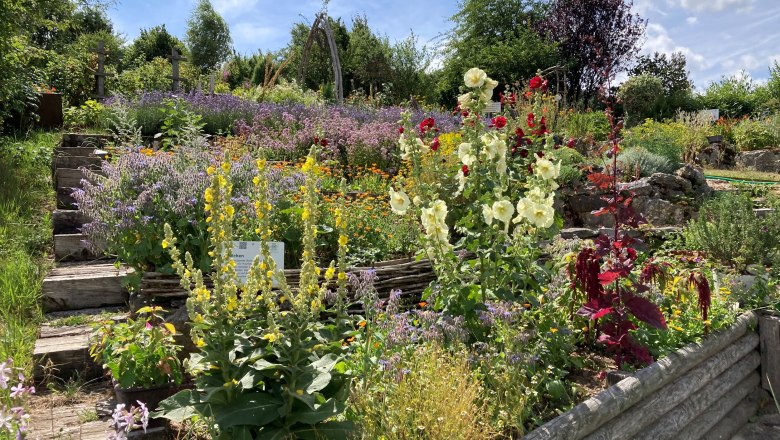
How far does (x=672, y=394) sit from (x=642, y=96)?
1600 cm

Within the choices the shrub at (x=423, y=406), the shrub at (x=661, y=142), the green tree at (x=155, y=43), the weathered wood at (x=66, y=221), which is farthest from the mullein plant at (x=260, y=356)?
the green tree at (x=155, y=43)

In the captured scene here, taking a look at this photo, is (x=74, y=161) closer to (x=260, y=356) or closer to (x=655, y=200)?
(x=260, y=356)

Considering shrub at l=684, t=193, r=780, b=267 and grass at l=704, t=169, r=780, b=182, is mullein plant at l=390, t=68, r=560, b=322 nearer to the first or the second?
shrub at l=684, t=193, r=780, b=267

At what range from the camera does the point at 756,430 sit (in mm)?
3926

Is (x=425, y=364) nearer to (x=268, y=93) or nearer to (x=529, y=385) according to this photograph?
(x=529, y=385)

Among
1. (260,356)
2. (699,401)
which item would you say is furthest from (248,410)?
(699,401)

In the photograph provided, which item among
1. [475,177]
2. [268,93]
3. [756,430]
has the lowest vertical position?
[756,430]

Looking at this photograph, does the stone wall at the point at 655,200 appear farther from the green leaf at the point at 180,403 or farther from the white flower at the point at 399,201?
the green leaf at the point at 180,403

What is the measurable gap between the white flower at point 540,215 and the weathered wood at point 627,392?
2.72 ft

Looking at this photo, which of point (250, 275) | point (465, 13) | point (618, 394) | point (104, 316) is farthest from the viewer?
point (465, 13)

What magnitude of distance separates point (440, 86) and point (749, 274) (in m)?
16.9

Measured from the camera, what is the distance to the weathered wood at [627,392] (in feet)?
7.91

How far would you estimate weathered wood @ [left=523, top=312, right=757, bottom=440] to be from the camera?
2.41 m

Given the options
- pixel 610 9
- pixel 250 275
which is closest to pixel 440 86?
pixel 610 9
